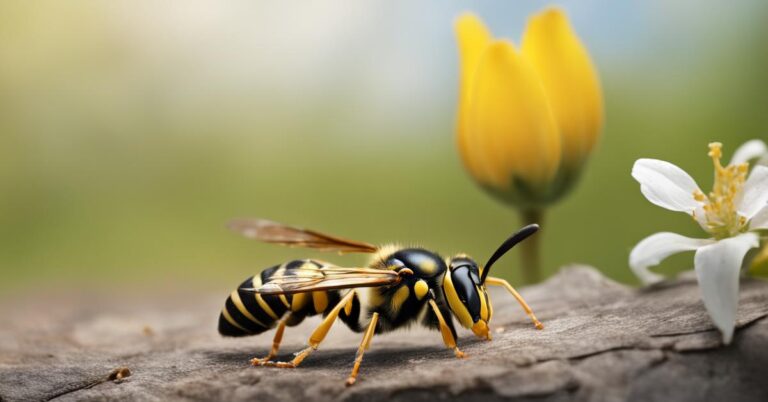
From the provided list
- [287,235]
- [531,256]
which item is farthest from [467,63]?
[287,235]

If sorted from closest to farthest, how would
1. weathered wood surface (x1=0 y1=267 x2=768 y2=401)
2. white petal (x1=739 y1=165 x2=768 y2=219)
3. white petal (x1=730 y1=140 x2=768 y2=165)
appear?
weathered wood surface (x1=0 y1=267 x2=768 y2=401), white petal (x1=739 y1=165 x2=768 y2=219), white petal (x1=730 y1=140 x2=768 y2=165)

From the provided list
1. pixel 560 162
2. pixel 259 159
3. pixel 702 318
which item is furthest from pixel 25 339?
pixel 259 159

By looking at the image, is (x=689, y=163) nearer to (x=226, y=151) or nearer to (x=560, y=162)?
(x=560, y=162)

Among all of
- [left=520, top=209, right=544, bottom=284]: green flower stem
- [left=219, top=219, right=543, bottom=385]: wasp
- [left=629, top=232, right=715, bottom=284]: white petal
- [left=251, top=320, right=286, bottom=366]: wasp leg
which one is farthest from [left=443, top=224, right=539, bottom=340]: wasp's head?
[left=520, top=209, right=544, bottom=284]: green flower stem

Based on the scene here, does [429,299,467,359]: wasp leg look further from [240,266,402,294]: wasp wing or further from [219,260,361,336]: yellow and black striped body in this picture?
[219,260,361,336]: yellow and black striped body

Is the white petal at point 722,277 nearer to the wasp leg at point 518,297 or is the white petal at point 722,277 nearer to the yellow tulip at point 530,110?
the wasp leg at point 518,297

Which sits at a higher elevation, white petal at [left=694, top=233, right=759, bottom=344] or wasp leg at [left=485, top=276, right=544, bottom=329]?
wasp leg at [left=485, top=276, right=544, bottom=329]

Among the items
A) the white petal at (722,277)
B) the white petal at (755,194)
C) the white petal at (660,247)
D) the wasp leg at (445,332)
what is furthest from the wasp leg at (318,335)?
the white petal at (755,194)
